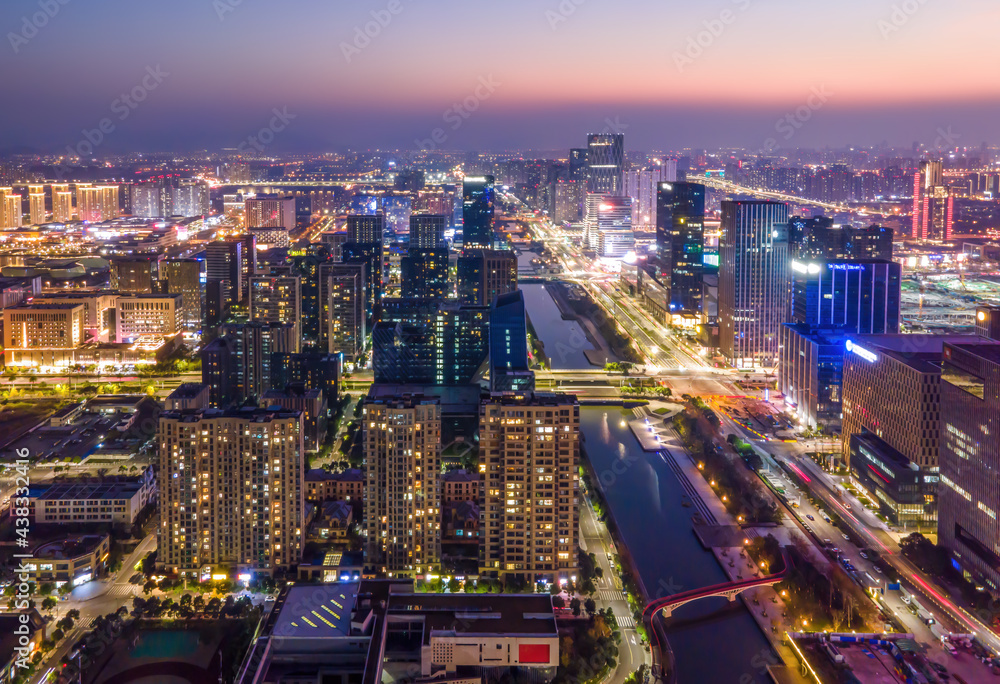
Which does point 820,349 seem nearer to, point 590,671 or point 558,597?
point 558,597

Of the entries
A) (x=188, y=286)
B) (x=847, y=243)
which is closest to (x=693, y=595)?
(x=847, y=243)

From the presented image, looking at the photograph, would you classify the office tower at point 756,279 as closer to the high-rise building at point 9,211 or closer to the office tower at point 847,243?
the office tower at point 847,243

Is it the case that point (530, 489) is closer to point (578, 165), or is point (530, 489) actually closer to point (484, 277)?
point (484, 277)

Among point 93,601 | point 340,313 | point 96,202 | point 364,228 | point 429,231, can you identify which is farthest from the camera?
point 96,202

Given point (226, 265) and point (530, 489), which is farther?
point (226, 265)

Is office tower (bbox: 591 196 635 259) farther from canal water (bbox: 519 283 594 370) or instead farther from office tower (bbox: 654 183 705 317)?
office tower (bbox: 654 183 705 317)

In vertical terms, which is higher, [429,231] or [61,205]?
[61,205]

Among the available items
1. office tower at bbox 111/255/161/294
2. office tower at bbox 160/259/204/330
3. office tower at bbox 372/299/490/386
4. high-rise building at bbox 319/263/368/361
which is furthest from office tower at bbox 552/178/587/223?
office tower at bbox 372/299/490/386

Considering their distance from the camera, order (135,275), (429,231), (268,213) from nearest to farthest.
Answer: (135,275) → (429,231) → (268,213)
